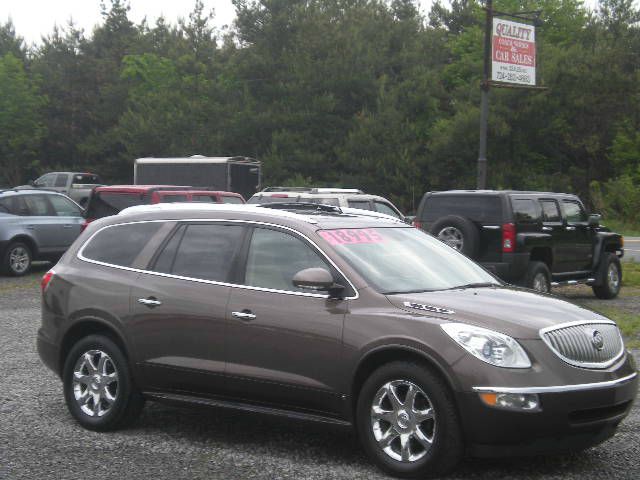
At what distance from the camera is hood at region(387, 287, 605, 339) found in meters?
5.91

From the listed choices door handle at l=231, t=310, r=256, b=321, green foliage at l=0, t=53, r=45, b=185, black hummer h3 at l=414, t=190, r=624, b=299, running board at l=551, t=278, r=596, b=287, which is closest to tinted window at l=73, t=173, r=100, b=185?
green foliage at l=0, t=53, r=45, b=185

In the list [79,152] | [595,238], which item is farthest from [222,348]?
[79,152]

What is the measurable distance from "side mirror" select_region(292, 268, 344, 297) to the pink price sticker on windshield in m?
0.41

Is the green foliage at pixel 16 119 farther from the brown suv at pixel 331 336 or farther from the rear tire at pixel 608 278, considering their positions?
the brown suv at pixel 331 336

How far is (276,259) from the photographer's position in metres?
6.81

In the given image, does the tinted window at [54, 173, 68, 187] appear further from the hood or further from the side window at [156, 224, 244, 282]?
the hood

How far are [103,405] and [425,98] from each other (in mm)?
48852

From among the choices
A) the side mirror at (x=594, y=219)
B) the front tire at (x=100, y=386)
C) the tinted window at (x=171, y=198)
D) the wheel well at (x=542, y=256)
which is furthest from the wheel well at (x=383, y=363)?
the tinted window at (x=171, y=198)

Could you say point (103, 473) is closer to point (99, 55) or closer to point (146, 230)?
point (146, 230)

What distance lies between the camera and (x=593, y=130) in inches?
2116

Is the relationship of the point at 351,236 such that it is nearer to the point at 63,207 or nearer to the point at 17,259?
the point at 17,259

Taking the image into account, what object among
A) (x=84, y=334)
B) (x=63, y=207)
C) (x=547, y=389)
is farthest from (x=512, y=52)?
(x=547, y=389)

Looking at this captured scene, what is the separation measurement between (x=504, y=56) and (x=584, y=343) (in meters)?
25.0

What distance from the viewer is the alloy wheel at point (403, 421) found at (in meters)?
5.91
